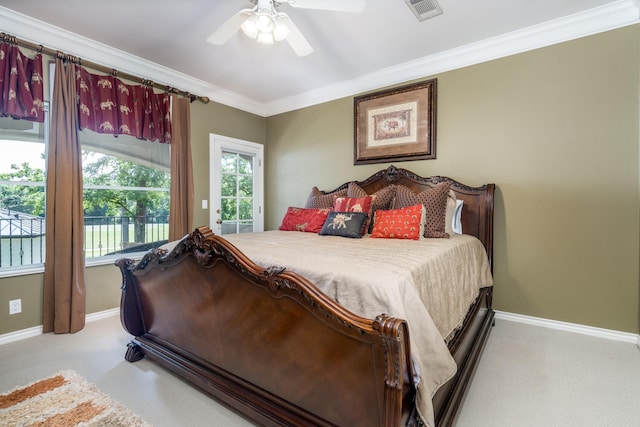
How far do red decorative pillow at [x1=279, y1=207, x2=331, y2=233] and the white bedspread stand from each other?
3.40 feet

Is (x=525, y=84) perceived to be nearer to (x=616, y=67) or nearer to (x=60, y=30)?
(x=616, y=67)

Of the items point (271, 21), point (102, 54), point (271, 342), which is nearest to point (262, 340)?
point (271, 342)

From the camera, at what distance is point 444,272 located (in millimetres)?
1693

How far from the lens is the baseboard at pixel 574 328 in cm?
237

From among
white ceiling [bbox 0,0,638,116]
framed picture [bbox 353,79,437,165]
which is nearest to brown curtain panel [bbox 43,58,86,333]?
white ceiling [bbox 0,0,638,116]

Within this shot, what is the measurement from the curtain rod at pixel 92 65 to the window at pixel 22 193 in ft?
2.06

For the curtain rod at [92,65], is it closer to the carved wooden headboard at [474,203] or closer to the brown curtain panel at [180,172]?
the brown curtain panel at [180,172]

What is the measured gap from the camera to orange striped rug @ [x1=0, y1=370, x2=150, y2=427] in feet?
4.91

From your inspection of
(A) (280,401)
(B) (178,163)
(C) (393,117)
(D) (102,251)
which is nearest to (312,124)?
(C) (393,117)

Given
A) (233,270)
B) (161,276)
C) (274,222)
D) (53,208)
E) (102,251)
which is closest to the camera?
(233,270)

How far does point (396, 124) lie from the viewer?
11.3ft

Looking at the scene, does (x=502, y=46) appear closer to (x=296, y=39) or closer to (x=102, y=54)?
(x=296, y=39)

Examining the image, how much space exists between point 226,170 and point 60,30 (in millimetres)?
2114

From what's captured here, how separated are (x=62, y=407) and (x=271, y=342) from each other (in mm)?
1265
